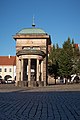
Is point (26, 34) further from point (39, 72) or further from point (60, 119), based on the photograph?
point (60, 119)

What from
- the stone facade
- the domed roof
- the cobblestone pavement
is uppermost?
the domed roof

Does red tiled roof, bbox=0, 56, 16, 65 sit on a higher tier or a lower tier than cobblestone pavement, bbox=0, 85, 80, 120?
higher

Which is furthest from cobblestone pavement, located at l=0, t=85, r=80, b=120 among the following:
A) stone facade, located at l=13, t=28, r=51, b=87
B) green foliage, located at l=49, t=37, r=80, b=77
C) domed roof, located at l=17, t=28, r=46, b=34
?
green foliage, located at l=49, t=37, r=80, b=77

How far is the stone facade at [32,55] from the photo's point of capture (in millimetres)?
51781

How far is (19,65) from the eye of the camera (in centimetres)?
5562

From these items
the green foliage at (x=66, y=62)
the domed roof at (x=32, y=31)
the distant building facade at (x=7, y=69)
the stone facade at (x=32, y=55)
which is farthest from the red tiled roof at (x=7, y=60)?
the stone facade at (x=32, y=55)

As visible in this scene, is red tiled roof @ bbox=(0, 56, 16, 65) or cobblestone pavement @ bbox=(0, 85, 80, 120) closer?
cobblestone pavement @ bbox=(0, 85, 80, 120)

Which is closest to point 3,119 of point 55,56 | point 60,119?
point 60,119

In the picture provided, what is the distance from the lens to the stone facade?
51781 mm

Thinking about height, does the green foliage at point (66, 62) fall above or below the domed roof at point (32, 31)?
below

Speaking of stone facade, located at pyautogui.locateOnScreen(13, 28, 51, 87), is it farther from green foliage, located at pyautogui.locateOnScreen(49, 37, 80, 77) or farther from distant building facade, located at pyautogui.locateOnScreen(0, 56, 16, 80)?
distant building facade, located at pyautogui.locateOnScreen(0, 56, 16, 80)

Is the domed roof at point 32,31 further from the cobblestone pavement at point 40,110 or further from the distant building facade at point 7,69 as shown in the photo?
the distant building facade at point 7,69

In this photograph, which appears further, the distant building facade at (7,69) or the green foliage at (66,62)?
the distant building facade at (7,69)

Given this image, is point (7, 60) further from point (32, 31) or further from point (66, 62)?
point (32, 31)
